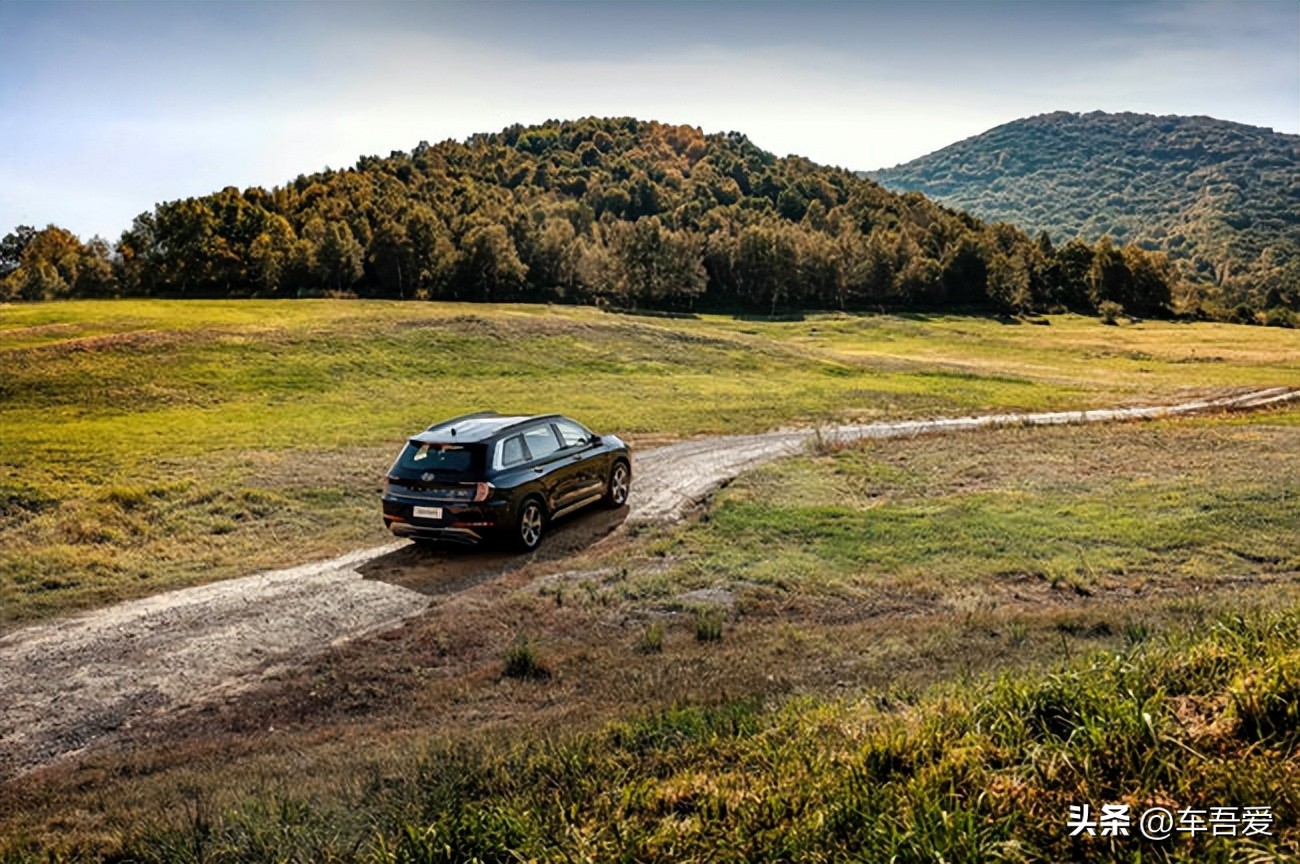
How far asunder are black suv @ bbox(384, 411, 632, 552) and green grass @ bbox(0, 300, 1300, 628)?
264 centimetres

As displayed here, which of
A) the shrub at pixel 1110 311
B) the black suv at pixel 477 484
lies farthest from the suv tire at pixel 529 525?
the shrub at pixel 1110 311

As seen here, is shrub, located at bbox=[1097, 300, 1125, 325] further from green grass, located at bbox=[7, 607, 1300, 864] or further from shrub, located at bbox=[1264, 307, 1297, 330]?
green grass, located at bbox=[7, 607, 1300, 864]

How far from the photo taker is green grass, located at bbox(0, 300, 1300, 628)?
53.5 ft

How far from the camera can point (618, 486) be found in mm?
18359

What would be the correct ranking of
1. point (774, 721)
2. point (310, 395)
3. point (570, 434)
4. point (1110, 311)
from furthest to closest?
point (1110, 311), point (310, 395), point (570, 434), point (774, 721)

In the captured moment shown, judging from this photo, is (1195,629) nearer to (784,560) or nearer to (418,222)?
(784,560)

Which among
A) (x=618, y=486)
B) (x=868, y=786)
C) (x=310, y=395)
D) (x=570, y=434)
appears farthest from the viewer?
(x=310, y=395)

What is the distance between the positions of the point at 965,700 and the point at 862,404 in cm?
3530

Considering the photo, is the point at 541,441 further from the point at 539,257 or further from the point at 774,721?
the point at 539,257

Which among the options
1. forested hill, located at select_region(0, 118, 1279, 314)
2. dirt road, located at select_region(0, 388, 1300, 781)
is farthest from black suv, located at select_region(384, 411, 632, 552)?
forested hill, located at select_region(0, 118, 1279, 314)

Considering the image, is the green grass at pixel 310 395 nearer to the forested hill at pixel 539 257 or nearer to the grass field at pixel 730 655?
the grass field at pixel 730 655

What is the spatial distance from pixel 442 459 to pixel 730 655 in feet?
24.0

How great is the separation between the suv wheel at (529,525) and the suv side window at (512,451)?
756 mm

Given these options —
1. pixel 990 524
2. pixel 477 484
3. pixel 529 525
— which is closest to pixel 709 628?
pixel 477 484
